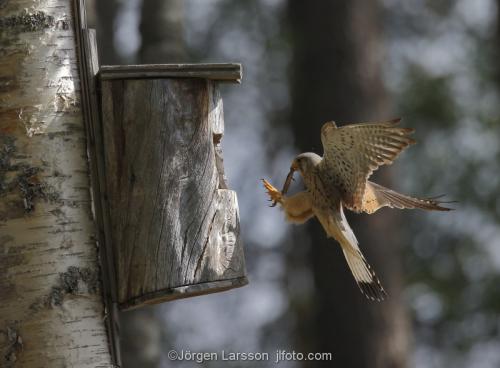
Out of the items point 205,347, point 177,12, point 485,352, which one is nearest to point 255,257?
point 205,347

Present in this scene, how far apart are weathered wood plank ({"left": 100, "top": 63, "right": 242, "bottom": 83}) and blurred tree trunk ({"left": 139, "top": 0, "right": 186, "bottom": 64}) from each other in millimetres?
4234

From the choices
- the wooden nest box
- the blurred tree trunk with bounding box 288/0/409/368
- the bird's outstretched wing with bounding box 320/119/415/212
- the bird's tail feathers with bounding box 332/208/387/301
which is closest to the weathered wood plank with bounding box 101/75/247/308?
the wooden nest box

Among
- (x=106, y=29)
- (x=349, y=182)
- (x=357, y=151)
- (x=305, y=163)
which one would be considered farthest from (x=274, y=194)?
(x=106, y=29)

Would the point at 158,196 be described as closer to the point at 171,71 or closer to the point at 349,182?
the point at 171,71

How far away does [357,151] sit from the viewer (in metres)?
4.86

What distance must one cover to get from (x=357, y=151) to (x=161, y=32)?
14.2 feet

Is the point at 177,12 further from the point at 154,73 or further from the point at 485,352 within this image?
the point at 485,352

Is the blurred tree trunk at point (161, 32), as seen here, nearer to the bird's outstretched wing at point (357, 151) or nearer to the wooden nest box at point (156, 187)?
the bird's outstretched wing at point (357, 151)

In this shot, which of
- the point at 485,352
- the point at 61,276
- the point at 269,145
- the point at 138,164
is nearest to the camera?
the point at 61,276

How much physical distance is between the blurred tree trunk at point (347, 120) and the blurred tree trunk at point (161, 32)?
1490mm

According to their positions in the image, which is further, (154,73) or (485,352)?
(485,352)

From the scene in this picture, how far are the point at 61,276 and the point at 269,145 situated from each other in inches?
423

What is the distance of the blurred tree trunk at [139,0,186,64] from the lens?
862cm

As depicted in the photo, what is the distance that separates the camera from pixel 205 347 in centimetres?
1352
